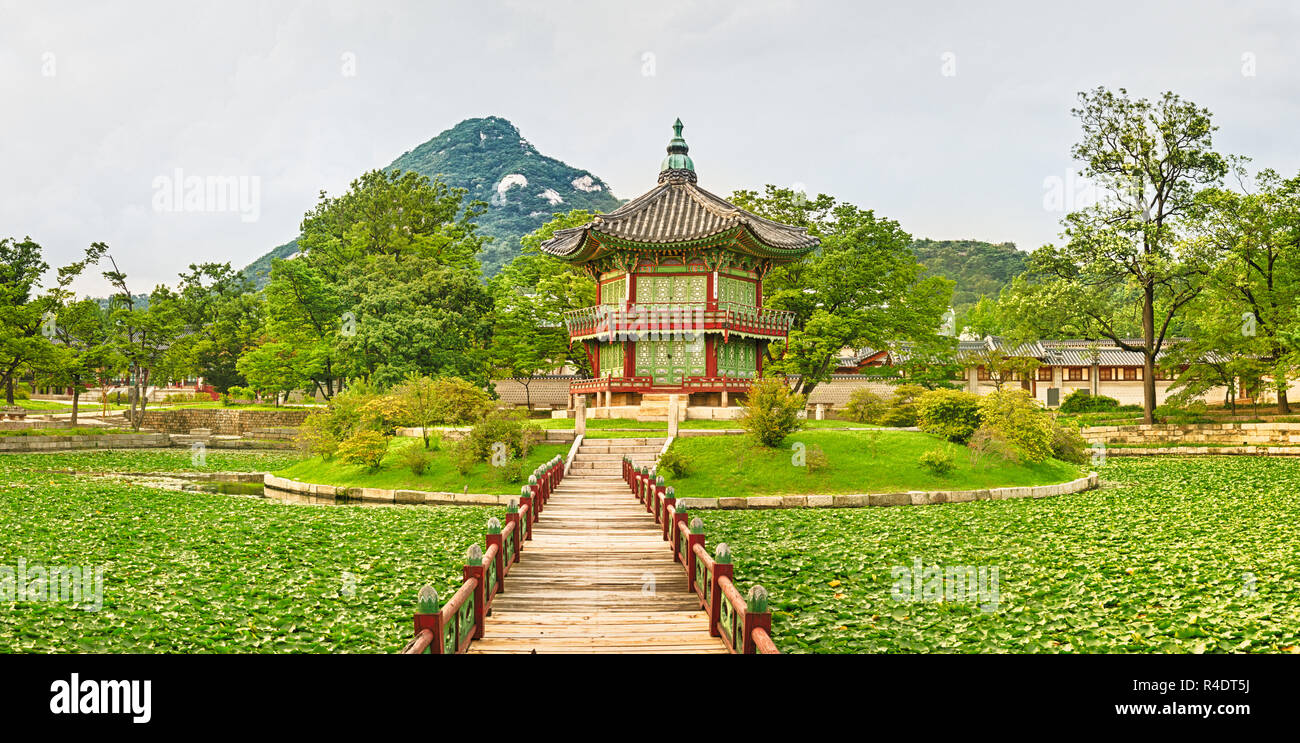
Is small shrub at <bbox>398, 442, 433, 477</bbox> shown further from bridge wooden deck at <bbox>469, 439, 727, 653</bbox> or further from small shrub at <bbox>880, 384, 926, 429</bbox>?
small shrub at <bbox>880, 384, 926, 429</bbox>

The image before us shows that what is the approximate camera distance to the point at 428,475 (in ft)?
69.2

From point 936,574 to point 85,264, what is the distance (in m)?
44.5

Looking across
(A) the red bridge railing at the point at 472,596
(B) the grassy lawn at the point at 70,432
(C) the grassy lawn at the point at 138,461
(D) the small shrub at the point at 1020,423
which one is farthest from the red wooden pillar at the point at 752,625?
(B) the grassy lawn at the point at 70,432

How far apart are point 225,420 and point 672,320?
33.7 meters

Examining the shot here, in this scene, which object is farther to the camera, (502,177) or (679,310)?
(502,177)

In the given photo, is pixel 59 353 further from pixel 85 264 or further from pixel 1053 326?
pixel 1053 326

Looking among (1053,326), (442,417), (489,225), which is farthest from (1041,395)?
(489,225)

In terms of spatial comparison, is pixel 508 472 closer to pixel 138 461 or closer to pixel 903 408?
pixel 903 408

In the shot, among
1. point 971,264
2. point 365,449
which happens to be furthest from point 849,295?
point 971,264

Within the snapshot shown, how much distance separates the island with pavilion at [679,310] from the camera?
2780 cm

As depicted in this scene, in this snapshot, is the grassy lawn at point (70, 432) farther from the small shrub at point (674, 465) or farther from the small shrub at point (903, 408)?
the small shrub at point (903, 408)

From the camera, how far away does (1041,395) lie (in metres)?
52.3

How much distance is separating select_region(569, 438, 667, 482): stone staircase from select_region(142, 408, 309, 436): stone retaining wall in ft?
102

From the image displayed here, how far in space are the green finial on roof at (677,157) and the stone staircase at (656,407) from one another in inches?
420
